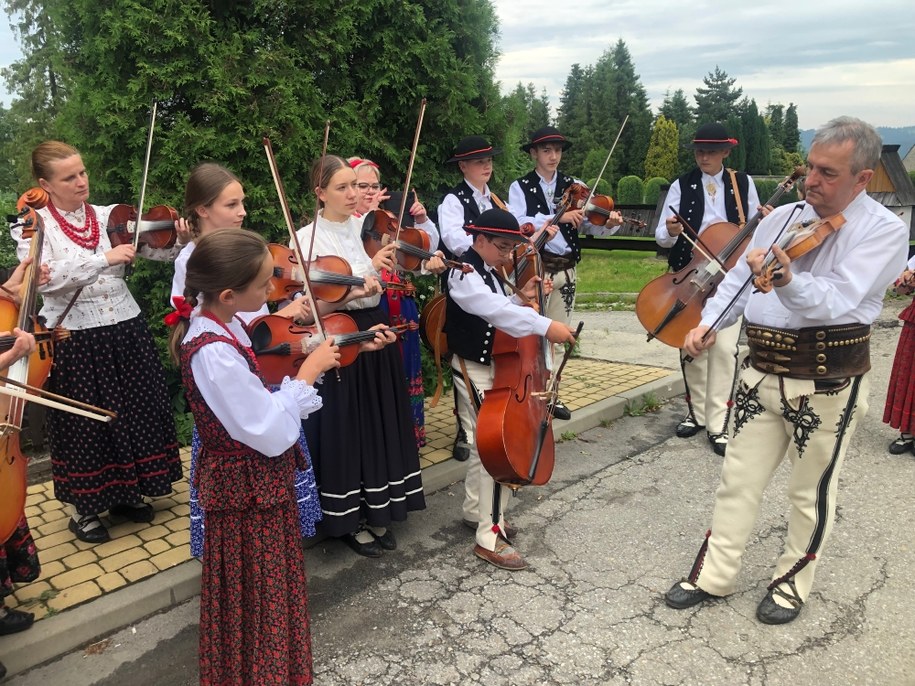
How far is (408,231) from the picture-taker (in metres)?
3.99

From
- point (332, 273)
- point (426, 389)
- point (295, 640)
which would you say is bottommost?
point (426, 389)

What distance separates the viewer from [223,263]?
208cm

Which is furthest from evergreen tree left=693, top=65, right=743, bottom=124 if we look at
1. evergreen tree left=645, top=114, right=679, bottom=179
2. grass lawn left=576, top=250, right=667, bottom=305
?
grass lawn left=576, top=250, right=667, bottom=305

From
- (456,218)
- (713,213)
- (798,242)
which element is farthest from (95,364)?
(713,213)

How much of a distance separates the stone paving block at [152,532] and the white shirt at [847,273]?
3176 mm

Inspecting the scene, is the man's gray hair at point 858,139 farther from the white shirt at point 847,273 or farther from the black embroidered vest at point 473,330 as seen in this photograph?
the black embroidered vest at point 473,330

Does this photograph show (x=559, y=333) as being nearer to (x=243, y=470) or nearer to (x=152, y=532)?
(x=243, y=470)

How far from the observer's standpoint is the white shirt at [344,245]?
3309 millimetres

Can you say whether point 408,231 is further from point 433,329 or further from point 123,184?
point 123,184

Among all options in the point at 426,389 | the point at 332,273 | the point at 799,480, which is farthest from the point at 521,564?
the point at 426,389

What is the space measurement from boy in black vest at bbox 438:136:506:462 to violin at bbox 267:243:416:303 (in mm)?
1547

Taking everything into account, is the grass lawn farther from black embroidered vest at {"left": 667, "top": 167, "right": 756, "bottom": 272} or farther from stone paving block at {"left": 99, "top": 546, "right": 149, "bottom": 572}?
stone paving block at {"left": 99, "top": 546, "right": 149, "bottom": 572}

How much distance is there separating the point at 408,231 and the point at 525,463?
1.57 m

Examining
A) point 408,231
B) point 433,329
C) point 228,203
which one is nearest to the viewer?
point 228,203
